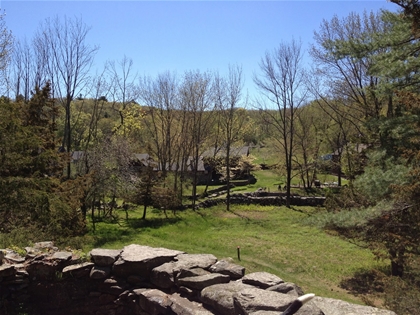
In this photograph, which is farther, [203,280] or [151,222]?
[151,222]

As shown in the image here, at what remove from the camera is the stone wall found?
5281 millimetres

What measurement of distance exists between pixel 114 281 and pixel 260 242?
1023cm

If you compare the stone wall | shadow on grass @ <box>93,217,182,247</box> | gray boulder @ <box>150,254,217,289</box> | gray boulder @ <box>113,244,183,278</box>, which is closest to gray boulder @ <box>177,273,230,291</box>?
the stone wall

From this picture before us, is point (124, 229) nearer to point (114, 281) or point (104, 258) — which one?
point (104, 258)

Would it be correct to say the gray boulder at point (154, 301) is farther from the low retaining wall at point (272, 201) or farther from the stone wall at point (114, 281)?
the low retaining wall at point (272, 201)

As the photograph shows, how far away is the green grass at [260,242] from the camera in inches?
449

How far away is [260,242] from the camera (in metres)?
15.4

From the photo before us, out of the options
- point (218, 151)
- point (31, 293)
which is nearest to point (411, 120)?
point (31, 293)

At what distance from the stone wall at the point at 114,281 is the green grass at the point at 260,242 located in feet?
15.8

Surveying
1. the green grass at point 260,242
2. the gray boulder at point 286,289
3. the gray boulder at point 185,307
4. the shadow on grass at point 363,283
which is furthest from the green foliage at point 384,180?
the gray boulder at point 185,307

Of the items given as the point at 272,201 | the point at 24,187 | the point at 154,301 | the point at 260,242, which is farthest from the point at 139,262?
the point at 272,201

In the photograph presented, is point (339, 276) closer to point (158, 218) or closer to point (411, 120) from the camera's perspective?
point (411, 120)

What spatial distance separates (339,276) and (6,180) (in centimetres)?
1008

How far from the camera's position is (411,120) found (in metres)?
8.86
